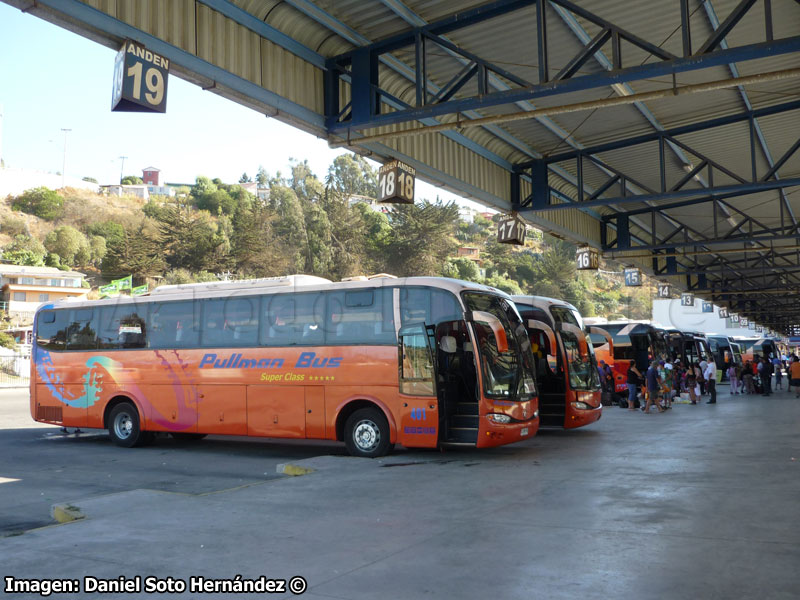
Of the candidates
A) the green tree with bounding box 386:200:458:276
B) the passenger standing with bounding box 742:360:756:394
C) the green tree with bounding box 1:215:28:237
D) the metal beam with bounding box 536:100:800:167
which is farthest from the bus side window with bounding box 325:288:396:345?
the green tree with bounding box 1:215:28:237

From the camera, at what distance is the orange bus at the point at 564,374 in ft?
52.8

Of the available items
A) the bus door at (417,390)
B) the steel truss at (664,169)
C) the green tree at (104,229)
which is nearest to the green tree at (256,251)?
the green tree at (104,229)

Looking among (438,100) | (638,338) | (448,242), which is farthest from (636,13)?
(448,242)

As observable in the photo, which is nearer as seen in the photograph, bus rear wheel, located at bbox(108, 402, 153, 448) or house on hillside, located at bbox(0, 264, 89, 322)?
bus rear wheel, located at bbox(108, 402, 153, 448)

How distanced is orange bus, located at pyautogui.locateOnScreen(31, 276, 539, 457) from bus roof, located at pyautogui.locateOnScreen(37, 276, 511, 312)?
0.03 metres

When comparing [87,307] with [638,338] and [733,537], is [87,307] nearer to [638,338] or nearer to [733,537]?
[733,537]

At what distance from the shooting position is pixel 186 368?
14508 mm

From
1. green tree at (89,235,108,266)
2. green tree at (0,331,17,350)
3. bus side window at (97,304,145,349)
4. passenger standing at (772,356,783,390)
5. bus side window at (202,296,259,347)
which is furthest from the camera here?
green tree at (89,235,108,266)

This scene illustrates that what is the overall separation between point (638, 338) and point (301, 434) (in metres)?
22.7

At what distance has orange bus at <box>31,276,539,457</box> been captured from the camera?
11969 mm

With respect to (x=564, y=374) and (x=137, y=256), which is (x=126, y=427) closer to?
(x=564, y=374)

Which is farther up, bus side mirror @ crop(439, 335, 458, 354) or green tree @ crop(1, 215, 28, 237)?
green tree @ crop(1, 215, 28, 237)

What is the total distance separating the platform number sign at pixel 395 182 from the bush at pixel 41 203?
113 m

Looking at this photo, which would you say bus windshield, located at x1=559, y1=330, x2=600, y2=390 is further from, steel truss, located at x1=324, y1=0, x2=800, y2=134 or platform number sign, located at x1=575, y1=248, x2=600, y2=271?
steel truss, located at x1=324, y1=0, x2=800, y2=134
